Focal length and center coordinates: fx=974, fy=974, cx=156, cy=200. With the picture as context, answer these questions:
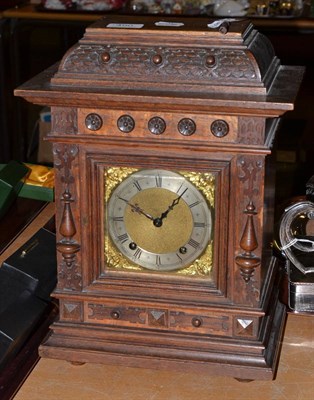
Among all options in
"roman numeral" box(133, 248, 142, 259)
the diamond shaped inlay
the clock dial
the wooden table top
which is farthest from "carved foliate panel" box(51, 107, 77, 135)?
the wooden table top

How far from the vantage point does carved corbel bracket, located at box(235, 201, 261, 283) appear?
1612 mm

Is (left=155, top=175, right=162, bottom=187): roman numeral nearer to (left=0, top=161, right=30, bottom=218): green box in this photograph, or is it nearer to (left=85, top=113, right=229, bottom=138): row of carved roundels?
(left=85, top=113, right=229, bottom=138): row of carved roundels

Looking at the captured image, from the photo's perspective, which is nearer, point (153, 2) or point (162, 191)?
point (162, 191)

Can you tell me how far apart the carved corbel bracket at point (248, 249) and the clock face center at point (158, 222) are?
0.10 m

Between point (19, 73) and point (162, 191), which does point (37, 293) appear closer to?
point (162, 191)

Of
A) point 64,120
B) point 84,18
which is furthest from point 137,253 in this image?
point 84,18

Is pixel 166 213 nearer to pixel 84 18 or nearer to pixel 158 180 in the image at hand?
pixel 158 180

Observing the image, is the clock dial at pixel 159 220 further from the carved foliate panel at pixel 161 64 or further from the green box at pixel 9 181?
the green box at pixel 9 181

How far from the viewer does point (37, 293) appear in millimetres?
1858

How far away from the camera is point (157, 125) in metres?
1.60

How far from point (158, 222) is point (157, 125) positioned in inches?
6.8

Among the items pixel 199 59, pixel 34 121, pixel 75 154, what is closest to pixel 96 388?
pixel 75 154

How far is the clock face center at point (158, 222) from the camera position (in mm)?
1651

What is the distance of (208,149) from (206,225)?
0.14 meters
